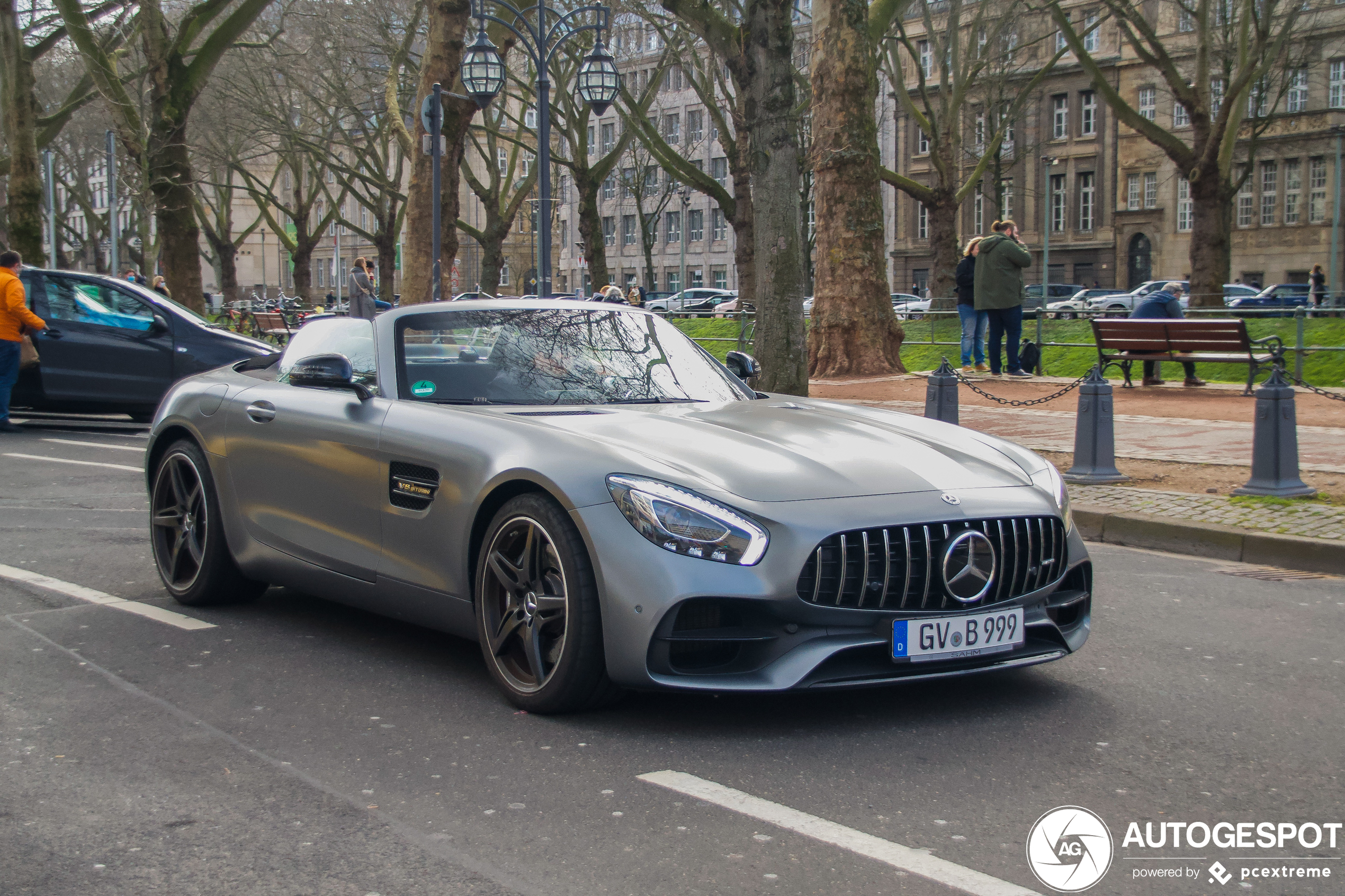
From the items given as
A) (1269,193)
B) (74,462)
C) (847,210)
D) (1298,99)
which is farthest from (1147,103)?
(74,462)

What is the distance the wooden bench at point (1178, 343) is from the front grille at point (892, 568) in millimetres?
11380

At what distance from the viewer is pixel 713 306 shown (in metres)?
66.2

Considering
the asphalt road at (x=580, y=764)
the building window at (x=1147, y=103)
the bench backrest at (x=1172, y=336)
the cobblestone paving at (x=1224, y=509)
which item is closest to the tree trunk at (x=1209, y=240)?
the bench backrest at (x=1172, y=336)

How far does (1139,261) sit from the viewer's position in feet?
230

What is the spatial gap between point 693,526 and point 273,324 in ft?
99.0

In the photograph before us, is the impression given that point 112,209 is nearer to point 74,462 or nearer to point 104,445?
point 104,445

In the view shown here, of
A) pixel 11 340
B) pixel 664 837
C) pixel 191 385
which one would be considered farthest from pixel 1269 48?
pixel 664 837

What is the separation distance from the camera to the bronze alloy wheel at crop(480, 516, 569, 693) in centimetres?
438

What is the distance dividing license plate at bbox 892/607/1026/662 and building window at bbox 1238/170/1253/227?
218ft

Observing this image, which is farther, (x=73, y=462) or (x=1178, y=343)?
(x=1178, y=343)

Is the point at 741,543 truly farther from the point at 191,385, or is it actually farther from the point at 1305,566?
the point at 1305,566

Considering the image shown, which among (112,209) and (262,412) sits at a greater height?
(112,209)

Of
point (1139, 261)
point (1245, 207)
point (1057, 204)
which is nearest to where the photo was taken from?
point (1245, 207)
